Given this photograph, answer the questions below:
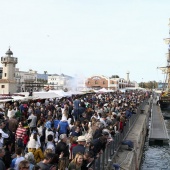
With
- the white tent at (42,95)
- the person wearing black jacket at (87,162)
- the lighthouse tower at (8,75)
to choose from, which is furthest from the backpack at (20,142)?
the lighthouse tower at (8,75)

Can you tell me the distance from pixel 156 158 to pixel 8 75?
6074cm

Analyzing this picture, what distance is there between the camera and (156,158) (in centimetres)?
2127

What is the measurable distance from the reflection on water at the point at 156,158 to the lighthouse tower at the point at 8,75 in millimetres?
51583

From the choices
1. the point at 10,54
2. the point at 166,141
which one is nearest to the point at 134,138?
the point at 166,141

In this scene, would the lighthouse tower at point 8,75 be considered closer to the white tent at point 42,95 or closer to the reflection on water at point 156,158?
the white tent at point 42,95

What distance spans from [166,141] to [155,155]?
263 centimetres

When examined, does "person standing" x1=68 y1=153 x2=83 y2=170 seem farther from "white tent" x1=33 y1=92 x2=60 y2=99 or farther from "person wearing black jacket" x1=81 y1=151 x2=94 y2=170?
"white tent" x1=33 y1=92 x2=60 y2=99

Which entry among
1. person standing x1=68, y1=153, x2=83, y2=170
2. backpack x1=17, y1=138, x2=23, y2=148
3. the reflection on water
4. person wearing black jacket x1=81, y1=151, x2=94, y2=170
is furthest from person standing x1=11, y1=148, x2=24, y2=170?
the reflection on water

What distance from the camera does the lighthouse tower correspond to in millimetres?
71312

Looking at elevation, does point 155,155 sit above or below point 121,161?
below

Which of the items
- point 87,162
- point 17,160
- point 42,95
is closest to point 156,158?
point 42,95

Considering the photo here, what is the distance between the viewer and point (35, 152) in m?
9.00

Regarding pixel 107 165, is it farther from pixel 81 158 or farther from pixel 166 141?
pixel 166 141

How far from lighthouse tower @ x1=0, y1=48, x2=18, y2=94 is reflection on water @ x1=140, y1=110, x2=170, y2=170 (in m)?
51.6
